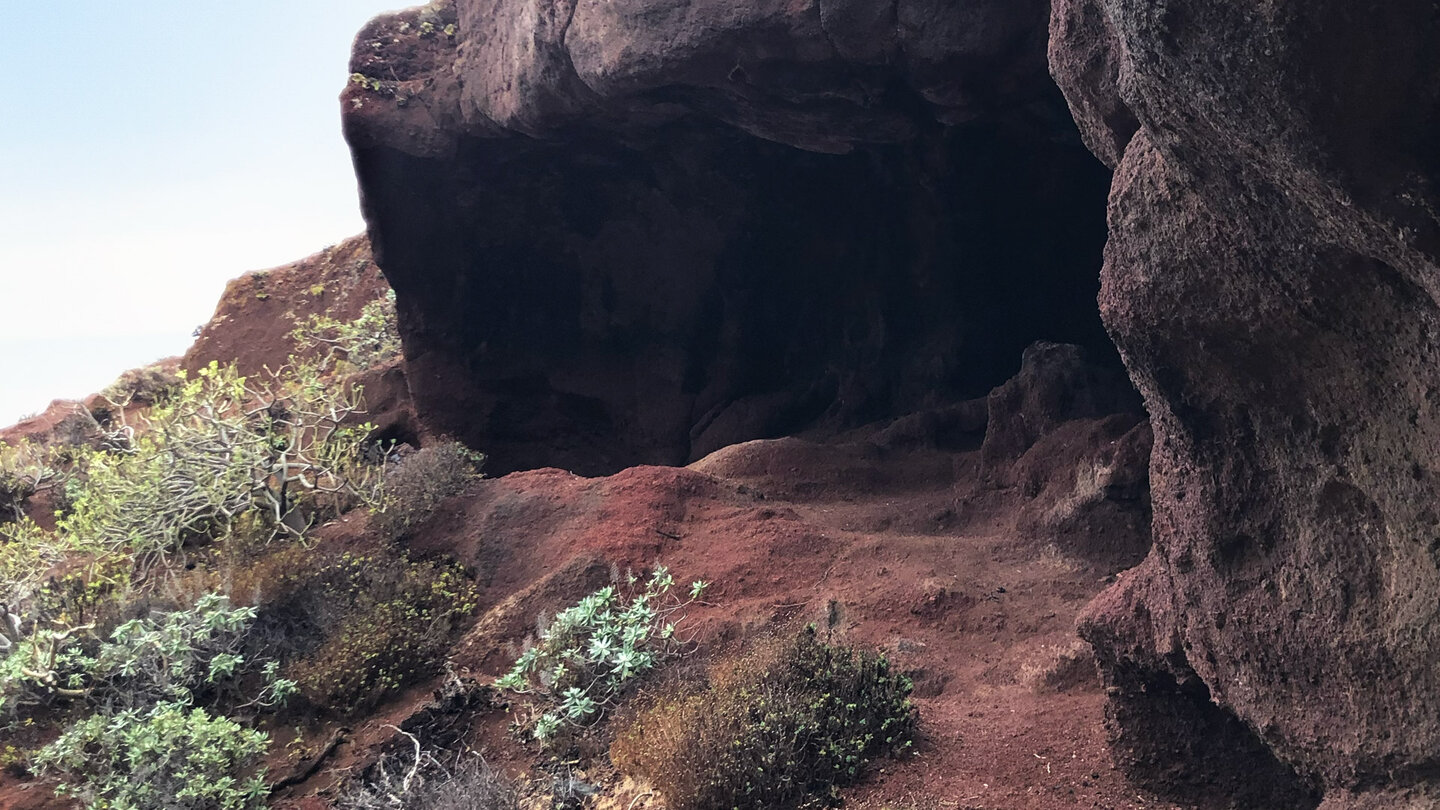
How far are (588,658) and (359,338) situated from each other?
9.62 m

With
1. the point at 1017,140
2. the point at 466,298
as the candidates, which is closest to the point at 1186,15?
the point at 1017,140

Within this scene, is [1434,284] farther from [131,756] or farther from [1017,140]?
[1017,140]

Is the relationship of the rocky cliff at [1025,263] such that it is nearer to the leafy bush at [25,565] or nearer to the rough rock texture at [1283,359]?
the rough rock texture at [1283,359]

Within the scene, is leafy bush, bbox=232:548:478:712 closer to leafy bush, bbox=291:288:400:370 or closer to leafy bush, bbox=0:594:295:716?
leafy bush, bbox=0:594:295:716

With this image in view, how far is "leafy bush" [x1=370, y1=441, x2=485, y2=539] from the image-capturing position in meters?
6.54

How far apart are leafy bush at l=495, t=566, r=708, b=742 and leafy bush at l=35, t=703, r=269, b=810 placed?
50.8 inches

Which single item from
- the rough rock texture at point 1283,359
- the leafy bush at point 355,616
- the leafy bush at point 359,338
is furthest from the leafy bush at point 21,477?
the rough rock texture at point 1283,359

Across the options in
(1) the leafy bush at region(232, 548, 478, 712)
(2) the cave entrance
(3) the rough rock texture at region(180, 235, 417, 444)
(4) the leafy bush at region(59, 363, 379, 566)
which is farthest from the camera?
(3) the rough rock texture at region(180, 235, 417, 444)

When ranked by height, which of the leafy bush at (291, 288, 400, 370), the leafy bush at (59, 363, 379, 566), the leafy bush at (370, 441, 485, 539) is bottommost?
Result: the leafy bush at (370, 441, 485, 539)

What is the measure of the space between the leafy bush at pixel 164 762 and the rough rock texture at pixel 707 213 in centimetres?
478

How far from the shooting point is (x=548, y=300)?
10.6m

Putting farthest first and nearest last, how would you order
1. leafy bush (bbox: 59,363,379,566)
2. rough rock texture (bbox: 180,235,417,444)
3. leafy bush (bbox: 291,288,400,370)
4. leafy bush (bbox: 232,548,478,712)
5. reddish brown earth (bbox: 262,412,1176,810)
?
rough rock texture (bbox: 180,235,417,444), leafy bush (bbox: 291,288,400,370), leafy bush (bbox: 59,363,379,566), leafy bush (bbox: 232,548,478,712), reddish brown earth (bbox: 262,412,1176,810)

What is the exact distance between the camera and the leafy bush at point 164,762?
4266mm

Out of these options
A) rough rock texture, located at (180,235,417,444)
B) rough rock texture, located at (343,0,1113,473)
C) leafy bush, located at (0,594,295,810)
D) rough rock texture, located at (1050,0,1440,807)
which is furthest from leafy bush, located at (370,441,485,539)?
rough rock texture, located at (180,235,417,444)
